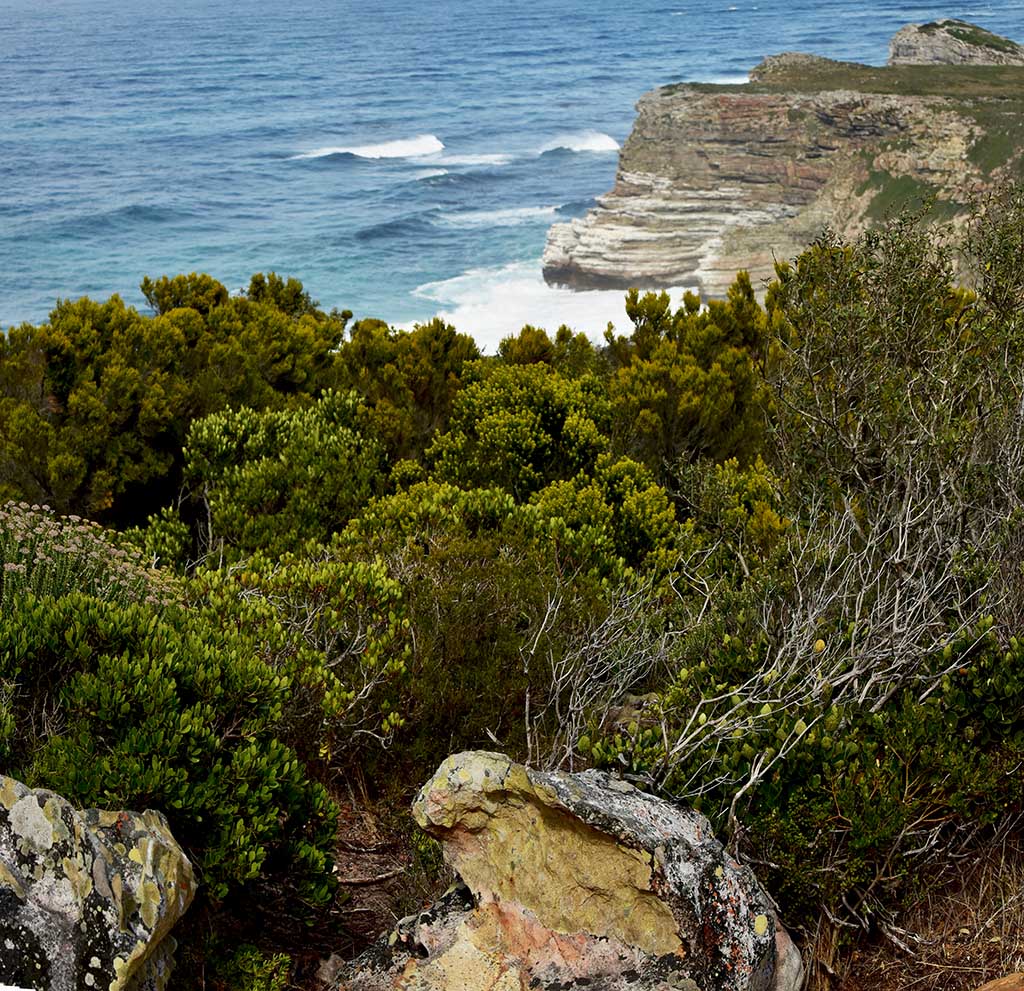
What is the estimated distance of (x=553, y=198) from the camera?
90.9 metres

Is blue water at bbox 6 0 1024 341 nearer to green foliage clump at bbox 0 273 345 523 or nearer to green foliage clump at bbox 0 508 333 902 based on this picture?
green foliage clump at bbox 0 273 345 523

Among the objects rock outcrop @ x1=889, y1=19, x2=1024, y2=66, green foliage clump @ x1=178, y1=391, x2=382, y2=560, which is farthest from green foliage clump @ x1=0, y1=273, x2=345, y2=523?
rock outcrop @ x1=889, y1=19, x2=1024, y2=66

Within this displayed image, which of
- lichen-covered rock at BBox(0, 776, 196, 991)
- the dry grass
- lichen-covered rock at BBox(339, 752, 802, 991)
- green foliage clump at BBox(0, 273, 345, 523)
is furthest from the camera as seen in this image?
green foliage clump at BBox(0, 273, 345, 523)

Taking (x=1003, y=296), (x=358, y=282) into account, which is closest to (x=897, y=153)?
(x=358, y=282)

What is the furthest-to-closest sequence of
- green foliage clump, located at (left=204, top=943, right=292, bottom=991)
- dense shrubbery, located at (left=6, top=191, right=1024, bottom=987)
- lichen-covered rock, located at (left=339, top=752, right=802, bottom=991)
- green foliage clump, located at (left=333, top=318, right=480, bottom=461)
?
green foliage clump, located at (left=333, top=318, right=480, bottom=461) → dense shrubbery, located at (left=6, top=191, right=1024, bottom=987) → green foliage clump, located at (left=204, top=943, right=292, bottom=991) → lichen-covered rock, located at (left=339, top=752, right=802, bottom=991)

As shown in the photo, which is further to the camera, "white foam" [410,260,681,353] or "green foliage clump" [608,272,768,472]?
"white foam" [410,260,681,353]

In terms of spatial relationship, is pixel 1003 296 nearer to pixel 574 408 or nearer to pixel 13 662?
pixel 574 408

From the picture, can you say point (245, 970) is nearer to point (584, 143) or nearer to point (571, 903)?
point (571, 903)

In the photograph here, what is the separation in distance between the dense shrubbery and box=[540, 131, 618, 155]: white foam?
97007 millimetres

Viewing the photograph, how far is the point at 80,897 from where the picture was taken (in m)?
3.92

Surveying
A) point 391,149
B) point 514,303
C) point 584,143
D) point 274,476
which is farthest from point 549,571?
point 584,143

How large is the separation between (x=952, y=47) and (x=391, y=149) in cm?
5312

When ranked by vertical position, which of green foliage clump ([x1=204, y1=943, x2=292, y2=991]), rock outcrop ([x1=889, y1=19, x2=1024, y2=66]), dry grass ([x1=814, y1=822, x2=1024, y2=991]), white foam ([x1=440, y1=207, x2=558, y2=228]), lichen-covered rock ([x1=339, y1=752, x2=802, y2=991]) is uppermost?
rock outcrop ([x1=889, y1=19, x2=1024, y2=66])

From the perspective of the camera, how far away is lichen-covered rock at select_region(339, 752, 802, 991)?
14.6 ft
